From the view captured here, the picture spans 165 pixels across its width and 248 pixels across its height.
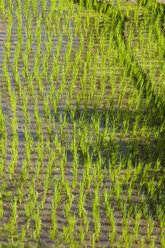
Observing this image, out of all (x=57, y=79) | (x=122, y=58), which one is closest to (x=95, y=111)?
(x=57, y=79)

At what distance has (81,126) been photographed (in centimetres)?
382

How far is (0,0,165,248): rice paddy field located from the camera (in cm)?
292

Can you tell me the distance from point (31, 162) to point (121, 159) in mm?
672

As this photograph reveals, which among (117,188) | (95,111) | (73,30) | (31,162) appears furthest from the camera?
(73,30)

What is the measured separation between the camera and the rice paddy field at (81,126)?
2.92 m

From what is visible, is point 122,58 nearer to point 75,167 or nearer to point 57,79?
point 57,79

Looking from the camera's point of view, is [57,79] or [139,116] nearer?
[139,116]

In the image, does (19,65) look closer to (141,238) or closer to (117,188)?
(117,188)

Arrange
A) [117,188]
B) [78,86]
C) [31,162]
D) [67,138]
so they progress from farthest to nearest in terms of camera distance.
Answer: [78,86], [67,138], [31,162], [117,188]

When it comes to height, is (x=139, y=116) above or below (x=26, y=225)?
above

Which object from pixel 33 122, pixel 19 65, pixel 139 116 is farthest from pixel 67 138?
pixel 19 65

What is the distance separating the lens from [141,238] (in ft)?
9.35

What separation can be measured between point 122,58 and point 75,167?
1864 mm

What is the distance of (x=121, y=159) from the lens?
355cm
